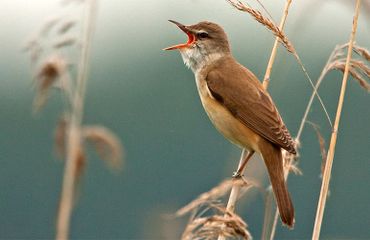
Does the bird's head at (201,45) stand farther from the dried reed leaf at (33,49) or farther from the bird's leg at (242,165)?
the dried reed leaf at (33,49)

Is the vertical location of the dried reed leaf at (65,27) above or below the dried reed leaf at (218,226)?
above

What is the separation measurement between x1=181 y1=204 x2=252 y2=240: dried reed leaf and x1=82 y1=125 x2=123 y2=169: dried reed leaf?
0.53 meters

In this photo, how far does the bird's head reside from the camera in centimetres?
520

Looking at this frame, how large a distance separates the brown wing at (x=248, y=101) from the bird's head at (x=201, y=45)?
0.19 m

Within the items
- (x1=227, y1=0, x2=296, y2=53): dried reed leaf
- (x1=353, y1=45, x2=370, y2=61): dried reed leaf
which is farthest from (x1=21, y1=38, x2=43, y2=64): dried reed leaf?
(x1=353, y1=45, x2=370, y2=61): dried reed leaf

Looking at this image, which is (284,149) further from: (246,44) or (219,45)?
(246,44)

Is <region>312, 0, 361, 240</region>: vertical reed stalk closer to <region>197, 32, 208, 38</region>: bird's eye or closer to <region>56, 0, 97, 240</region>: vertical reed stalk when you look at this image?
<region>56, 0, 97, 240</region>: vertical reed stalk

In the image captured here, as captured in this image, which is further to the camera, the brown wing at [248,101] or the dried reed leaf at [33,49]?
the brown wing at [248,101]

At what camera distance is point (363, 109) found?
25.3 metres

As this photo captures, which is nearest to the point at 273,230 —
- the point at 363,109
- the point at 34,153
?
the point at 363,109

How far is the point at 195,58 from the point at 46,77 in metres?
2.69

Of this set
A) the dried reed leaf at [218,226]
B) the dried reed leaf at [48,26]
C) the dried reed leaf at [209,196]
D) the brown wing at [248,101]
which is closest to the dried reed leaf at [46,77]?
the dried reed leaf at [48,26]

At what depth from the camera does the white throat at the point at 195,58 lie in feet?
17.1

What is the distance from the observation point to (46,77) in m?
2.58
